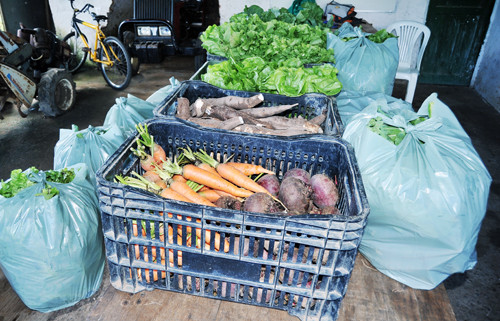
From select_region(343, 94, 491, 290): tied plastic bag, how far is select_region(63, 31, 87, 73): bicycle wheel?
23.2ft

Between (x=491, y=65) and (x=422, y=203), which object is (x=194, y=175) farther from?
(x=491, y=65)

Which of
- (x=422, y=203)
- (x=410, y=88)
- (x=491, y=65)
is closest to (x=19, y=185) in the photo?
(x=422, y=203)

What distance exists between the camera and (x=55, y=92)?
5.27 m

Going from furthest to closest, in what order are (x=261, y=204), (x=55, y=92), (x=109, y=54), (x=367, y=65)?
(x=109, y=54)
(x=55, y=92)
(x=367, y=65)
(x=261, y=204)

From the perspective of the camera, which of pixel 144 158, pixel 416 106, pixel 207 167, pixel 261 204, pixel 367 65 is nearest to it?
pixel 261 204

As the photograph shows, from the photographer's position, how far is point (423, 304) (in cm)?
159

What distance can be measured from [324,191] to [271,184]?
29 centimetres

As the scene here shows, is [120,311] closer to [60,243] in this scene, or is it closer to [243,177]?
[60,243]

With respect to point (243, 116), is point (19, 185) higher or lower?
lower

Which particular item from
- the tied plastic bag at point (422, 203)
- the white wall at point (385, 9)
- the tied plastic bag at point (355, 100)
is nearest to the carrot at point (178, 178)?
the tied plastic bag at point (422, 203)

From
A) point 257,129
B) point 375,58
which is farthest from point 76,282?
point 375,58

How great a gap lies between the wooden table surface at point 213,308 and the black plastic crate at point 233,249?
58mm

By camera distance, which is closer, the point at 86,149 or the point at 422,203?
the point at 422,203

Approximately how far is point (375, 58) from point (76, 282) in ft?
9.77
